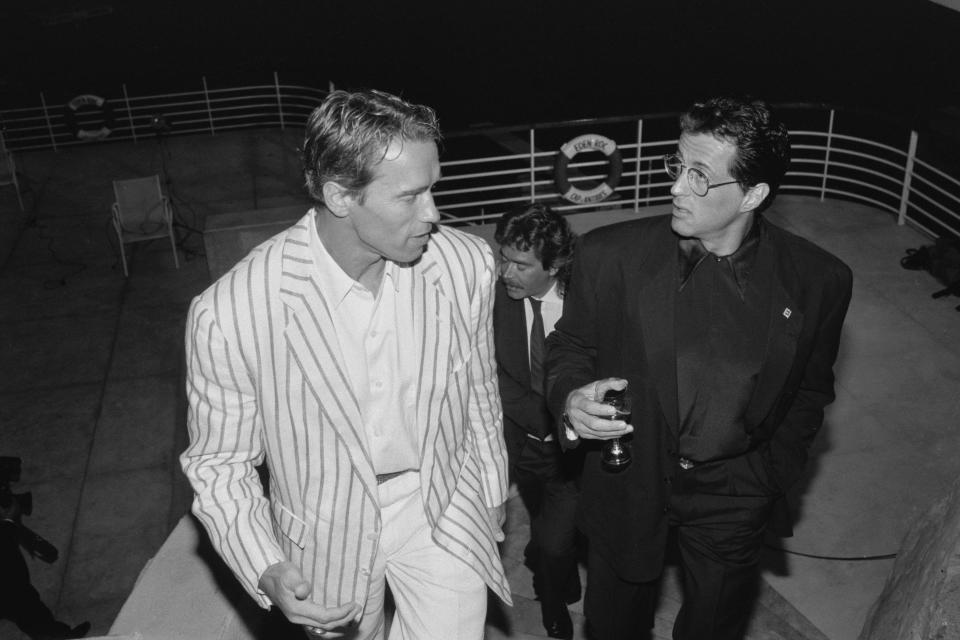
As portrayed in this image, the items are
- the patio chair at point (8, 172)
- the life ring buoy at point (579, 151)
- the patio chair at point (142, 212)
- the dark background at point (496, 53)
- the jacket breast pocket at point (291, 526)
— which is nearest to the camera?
the jacket breast pocket at point (291, 526)

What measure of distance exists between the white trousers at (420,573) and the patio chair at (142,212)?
8.14 metres

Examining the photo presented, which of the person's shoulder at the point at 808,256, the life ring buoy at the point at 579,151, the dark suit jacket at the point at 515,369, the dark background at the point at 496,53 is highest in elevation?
the person's shoulder at the point at 808,256

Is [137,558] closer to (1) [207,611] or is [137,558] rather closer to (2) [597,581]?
(1) [207,611]

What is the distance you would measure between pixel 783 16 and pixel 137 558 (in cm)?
4399

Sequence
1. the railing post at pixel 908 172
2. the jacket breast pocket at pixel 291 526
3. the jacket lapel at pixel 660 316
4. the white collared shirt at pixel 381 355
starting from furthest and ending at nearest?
the railing post at pixel 908 172 < the jacket lapel at pixel 660 316 < the jacket breast pocket at pixel 291 526 < the white collared shirt at pixel 381 355

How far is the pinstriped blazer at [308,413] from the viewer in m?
2.44

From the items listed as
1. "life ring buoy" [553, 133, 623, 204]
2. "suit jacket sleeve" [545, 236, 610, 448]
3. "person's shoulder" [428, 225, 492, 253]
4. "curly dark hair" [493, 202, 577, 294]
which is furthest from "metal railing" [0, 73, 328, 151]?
"person's shoulder" [428, 225, 492, 253]

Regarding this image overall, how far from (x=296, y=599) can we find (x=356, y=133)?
1.17 meters

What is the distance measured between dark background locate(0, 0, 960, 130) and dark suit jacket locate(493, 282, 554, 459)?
20499 mm

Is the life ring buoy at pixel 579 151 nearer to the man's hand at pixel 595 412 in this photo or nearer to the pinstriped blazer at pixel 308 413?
the man's hand at pixel 595 412

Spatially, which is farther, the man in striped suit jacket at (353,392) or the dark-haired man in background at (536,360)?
the dark-haired man in background at (536,360)

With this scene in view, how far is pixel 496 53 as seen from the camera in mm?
35188

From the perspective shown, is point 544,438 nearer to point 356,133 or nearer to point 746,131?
point 746,131

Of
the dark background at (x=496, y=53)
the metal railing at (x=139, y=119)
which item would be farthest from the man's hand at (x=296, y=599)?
the dark background at (x=496, y=53)
